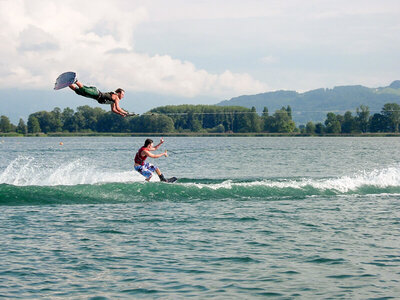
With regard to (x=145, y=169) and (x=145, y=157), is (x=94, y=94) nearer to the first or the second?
(x=145, y=157)

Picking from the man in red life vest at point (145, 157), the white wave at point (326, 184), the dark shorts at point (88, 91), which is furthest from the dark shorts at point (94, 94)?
the white wave at point (326, 184)

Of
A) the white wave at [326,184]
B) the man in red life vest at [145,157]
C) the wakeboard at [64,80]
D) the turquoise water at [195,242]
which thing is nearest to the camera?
the turquoise water at [195,242]

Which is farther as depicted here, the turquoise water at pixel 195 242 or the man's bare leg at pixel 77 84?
the man's bare leg at pixel 77 84

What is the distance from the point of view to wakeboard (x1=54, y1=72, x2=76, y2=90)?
17219mm

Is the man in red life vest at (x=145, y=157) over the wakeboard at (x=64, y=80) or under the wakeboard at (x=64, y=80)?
under

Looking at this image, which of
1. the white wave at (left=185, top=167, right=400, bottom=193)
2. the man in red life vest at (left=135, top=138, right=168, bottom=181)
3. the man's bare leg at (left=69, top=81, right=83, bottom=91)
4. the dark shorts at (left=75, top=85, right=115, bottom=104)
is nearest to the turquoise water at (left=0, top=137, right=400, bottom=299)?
the white wave at (left=185, top=167, right=400, bottom=193)

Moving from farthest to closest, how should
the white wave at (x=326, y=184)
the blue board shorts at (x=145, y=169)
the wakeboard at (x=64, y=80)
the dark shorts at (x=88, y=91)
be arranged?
the white wave at (x=326, y=184) < the blue board shorts at (x=145, y=169) < the dark shorts at (x=88, y=91) < the wakeboard at (x=64, y=80)

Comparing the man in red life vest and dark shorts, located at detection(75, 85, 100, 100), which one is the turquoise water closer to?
the man in red life vest

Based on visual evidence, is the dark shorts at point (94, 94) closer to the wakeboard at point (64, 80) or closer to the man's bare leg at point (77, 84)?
the man's bare leg at point (77, 84)

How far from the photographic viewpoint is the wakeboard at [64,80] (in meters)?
17.2

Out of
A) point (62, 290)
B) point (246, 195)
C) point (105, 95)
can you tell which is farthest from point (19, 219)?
point (246, 195)

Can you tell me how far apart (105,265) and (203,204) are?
9590 mm

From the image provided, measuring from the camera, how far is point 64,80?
1753 centimetres

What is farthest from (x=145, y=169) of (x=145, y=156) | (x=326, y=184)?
(x=326, y=184)
